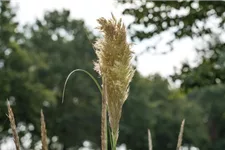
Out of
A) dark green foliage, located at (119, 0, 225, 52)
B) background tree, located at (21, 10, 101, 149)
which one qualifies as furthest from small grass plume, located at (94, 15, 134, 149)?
background tree, located at (21, 10, 101, 149)

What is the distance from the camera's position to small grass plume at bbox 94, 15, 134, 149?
3.17 meters

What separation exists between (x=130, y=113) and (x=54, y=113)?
19.2ft

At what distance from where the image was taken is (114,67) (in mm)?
3182

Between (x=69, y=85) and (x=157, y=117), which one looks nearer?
(x=69, y=85)

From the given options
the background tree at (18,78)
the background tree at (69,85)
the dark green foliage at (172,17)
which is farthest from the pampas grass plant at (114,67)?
the background tree at (69,85)

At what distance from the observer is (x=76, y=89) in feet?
137

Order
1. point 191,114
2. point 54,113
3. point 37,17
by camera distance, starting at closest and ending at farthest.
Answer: point 54,113 → point 37,17 → point 191,114

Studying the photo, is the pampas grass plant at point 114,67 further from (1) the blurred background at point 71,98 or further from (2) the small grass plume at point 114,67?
(1) the blurred background at point 71,98

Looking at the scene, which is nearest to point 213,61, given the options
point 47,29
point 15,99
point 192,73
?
point 192,73

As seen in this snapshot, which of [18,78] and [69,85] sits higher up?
[69,85]

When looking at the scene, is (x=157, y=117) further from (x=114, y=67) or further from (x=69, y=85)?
(x=114, y=67)

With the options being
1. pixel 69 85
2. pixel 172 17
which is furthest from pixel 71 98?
pixel 172 17

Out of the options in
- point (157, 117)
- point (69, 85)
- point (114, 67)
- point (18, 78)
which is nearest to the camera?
point (114, 67)

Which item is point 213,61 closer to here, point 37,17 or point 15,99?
point 15,99
